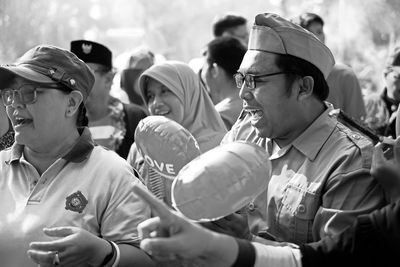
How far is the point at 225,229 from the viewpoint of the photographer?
267cm

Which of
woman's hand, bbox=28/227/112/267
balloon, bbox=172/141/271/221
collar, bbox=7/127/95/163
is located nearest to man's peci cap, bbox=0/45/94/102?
collar, bbox=7/127/95/163

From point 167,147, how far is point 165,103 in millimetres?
1957

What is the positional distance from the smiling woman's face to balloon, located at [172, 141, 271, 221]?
2304 millimetres

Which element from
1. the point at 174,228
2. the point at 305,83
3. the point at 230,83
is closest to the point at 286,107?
the point at 305,83

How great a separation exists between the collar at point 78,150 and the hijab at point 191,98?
59.7 inches

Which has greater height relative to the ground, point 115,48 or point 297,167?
point 297,167

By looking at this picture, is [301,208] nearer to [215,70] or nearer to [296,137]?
[296,137]

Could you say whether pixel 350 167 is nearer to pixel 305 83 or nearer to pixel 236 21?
pixel 305 83

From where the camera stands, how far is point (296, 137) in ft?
10.7

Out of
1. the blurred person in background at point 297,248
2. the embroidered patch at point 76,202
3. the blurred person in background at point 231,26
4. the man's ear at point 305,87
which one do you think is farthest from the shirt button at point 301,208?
the blurred person in background at point 231,26

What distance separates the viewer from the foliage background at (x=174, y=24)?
13352 mm

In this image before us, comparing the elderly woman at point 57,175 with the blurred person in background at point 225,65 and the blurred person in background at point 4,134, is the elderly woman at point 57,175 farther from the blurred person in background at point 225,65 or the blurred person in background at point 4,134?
the blurred person in background at point 225,65

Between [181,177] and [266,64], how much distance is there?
1000 millimetres

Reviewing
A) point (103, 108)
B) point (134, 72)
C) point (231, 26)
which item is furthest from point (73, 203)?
point (231, 26)
